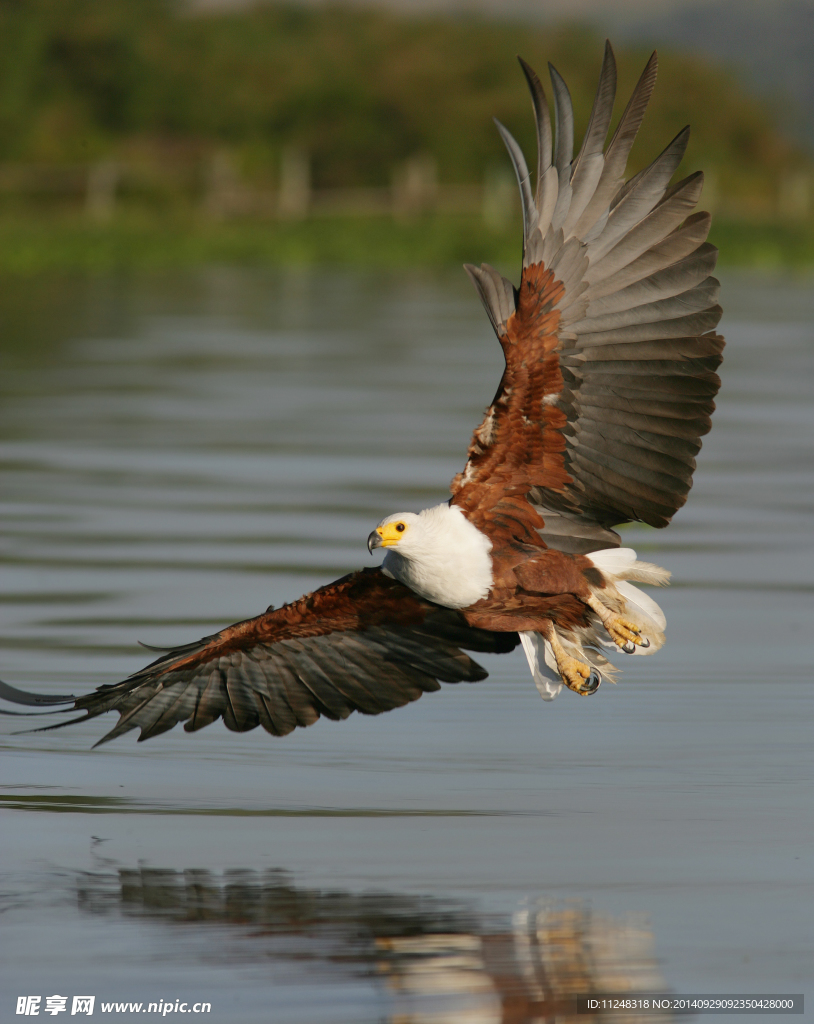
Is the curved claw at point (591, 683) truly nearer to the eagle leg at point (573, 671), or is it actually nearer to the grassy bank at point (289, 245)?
the eagle leg at point (573, 671)

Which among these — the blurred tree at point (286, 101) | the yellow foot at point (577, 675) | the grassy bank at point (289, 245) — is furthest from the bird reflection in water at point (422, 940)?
the blurred tree at point (286, 101)

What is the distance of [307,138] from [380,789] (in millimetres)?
51288

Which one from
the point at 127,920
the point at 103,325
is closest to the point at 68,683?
the point at 127,920

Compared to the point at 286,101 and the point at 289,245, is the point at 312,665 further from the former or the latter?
the point at 286,101

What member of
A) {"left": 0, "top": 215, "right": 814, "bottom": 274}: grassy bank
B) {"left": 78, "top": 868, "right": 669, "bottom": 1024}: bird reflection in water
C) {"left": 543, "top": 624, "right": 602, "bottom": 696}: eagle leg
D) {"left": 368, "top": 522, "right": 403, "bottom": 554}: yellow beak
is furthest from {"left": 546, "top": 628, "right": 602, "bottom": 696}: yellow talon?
{"left": 0, "top": 215, "right": 814, "bottom": 274}: grassy bank

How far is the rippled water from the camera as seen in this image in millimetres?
5137

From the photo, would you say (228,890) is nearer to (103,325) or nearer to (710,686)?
(710,686)

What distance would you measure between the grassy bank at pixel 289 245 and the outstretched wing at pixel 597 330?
84.9ft

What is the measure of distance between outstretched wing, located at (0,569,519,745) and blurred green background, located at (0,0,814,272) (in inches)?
1044

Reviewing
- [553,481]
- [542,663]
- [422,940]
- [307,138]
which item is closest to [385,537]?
[553,481]

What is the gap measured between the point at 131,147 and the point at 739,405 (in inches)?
1635

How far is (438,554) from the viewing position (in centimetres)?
689

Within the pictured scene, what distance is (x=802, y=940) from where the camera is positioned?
5242mm

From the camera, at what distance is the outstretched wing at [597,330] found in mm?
6859
